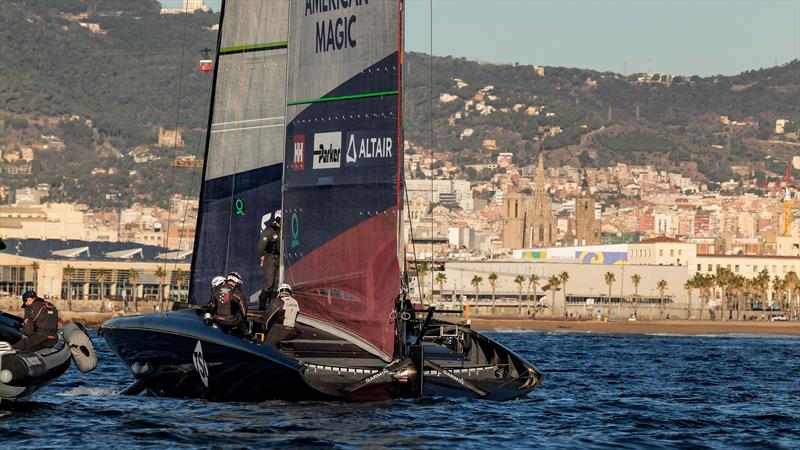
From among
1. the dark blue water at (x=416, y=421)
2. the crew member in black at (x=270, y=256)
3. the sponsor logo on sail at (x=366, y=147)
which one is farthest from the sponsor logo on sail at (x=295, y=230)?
the dark blue water at (x=416, y=421)

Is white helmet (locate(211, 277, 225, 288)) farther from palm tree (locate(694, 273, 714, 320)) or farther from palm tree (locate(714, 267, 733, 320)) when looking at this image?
palm tree (locate(694, 273, 714, 320))

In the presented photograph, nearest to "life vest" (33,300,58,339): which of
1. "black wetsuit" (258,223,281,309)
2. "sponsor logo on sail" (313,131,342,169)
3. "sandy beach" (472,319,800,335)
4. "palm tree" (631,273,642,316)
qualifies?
"black wetsuit" (258,223,281,309)

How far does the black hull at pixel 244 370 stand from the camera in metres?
24.1

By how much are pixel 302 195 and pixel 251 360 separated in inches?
124

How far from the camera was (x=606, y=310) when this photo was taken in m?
163

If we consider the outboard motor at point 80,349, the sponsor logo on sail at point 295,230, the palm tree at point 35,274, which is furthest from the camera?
the palm tree at point 35,274

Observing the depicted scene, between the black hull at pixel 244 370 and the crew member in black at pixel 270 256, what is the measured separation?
1.55m

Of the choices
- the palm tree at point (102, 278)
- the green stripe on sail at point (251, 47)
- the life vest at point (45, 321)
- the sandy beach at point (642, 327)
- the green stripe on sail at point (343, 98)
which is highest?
the palm tree at point (102, 278)

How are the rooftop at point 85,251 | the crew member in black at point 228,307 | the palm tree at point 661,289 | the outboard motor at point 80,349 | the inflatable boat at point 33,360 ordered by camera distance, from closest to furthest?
the inflatable boat at point 33,360 < the crew member in black at point 228,307 < the outboard motor at point 80,349 < the rooftop at point 85,251 < the palm tree at point 661,289

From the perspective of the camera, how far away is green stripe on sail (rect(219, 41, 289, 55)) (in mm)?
28641

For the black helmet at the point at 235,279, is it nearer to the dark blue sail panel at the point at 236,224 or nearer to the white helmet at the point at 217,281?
the white helmet at the point at 217,281

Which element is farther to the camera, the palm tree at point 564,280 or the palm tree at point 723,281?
the palm tree at point 564,280

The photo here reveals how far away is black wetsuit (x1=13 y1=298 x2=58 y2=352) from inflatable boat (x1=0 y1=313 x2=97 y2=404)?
0.50ft

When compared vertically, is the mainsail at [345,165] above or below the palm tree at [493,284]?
below
